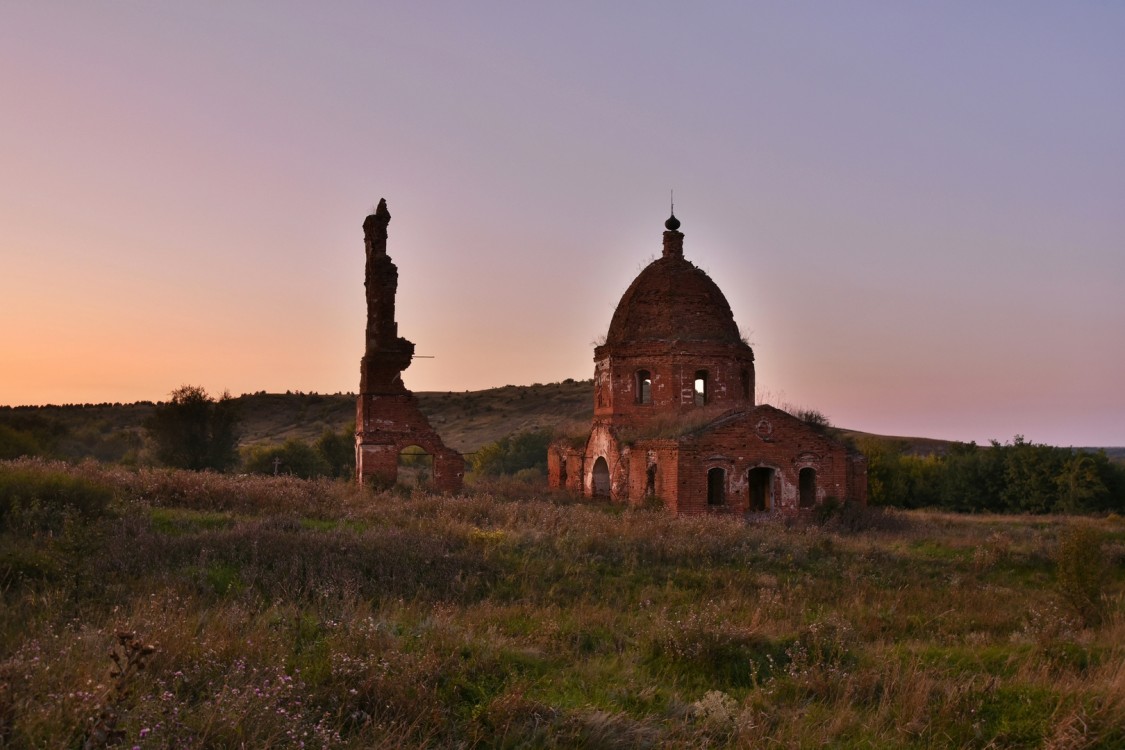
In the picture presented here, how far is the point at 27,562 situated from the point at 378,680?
16.4ft

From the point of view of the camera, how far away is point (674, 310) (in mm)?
27266

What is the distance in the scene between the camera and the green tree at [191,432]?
106 ft

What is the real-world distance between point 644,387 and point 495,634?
20567 millimetres

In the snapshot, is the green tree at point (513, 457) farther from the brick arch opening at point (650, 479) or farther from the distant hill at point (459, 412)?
the brick arch opening at point (650, 479)

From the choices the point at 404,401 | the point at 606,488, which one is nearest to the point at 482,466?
the point at 606,488

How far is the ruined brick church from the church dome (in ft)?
0.13

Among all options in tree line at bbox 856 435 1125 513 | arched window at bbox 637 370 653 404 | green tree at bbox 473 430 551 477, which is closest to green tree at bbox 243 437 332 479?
green tree at bbox 473 430 551 477

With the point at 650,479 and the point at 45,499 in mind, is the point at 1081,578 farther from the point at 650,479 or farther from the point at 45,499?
the point at 45,499

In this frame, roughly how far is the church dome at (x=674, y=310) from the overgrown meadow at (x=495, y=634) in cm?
1231

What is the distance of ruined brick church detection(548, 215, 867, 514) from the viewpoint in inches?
882

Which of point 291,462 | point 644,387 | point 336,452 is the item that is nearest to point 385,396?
point 644,387

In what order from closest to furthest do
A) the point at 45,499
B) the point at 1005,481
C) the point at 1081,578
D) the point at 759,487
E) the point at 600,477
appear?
the point at 1081,578 → the point at 45,499 → the point at 759,487 → the point at 600,477 → the point at 1005,481

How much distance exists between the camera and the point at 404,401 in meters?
23.1

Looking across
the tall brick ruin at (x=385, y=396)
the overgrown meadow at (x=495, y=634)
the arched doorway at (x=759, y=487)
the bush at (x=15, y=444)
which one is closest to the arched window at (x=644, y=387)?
the arched doorway at (x=759, y=487)
